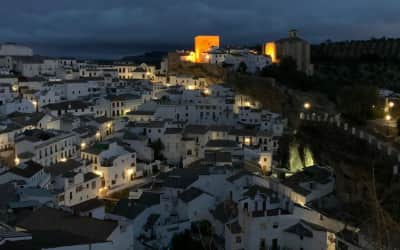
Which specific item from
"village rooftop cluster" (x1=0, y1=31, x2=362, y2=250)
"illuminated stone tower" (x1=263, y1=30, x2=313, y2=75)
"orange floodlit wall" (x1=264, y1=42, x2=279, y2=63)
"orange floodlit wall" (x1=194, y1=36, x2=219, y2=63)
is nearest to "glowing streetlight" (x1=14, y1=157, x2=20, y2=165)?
"village rooftop cluster" (x1=0, y1=31, x2=362, y2=250)

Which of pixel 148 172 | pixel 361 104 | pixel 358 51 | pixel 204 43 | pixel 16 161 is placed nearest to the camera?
pixel 16 161

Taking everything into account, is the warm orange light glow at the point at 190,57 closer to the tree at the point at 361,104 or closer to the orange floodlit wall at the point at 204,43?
the orange floodlit wall at the point at 204,43

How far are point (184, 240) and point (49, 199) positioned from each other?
578cm

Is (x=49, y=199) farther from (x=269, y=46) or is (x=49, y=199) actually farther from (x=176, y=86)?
(x=269, y=46)

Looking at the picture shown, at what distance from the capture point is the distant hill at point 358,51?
71.6 m

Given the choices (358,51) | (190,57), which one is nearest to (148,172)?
(190,57)

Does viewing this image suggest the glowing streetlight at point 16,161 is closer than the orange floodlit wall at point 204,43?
Yes

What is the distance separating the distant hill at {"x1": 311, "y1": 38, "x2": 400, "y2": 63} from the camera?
71562 mm

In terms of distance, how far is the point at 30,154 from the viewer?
25641mm

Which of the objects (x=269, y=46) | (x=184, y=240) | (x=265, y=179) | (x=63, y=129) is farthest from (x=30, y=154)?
(x=269, y=46)

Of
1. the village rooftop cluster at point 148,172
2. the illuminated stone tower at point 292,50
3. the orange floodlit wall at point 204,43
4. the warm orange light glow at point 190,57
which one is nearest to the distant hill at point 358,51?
the illuminated stone tower at point 292,50

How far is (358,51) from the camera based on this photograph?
77.6 metres

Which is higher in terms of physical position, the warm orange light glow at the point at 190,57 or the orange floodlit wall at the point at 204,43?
the orange floodlit wall at the point at 204,43

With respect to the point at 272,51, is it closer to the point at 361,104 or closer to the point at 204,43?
the point at 204,43
